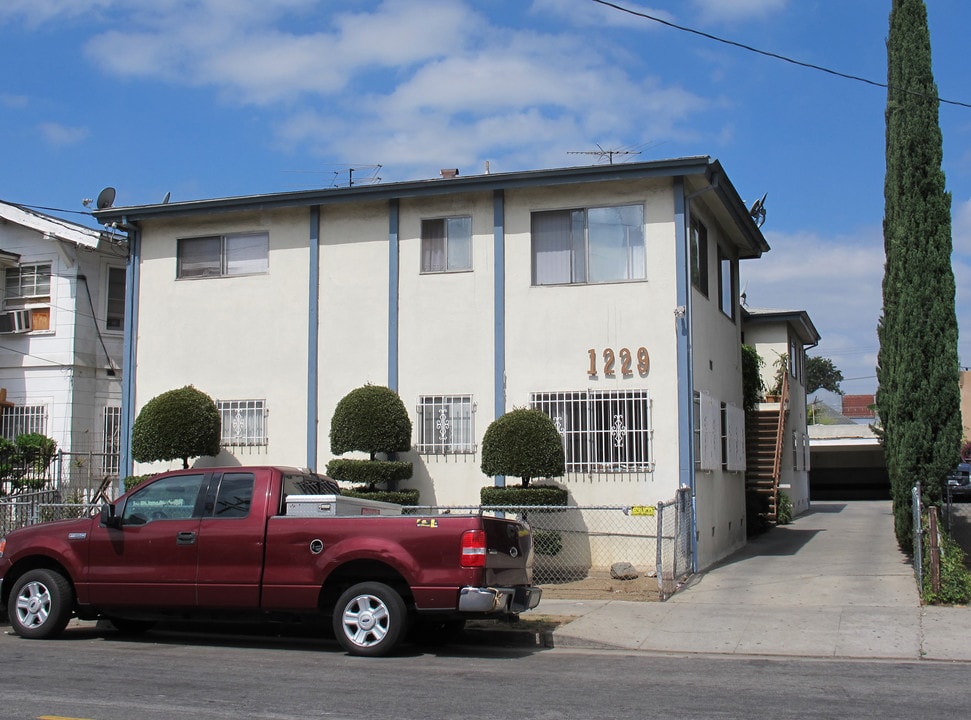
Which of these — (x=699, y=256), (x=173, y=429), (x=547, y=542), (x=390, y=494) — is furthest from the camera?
(x=699, y=256)

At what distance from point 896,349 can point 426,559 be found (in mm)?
8623

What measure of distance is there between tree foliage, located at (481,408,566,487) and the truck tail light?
17.6 ft

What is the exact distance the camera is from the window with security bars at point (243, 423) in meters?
17.5

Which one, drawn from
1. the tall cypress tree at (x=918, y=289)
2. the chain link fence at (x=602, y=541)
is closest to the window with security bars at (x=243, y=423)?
the chain link fence at (x=602, y=541)

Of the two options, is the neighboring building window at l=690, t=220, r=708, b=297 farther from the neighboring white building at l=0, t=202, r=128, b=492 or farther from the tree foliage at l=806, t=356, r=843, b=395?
the tree foliage at l=806, t=356, r=843, b=395

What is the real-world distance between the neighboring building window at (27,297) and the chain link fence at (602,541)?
32.7ft

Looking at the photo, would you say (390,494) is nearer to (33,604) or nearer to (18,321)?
(33,604)

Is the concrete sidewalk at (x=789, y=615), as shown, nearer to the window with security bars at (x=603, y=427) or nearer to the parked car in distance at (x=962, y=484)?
the window with security bars at (x=603, y=427)

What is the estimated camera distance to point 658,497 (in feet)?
50.8

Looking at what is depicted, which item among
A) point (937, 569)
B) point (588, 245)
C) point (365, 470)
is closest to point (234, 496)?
point (365, 470)

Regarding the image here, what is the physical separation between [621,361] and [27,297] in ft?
41.5

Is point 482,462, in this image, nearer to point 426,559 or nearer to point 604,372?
point 604,372

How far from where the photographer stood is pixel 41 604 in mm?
10742

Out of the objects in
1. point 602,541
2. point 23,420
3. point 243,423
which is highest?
point 23,420
